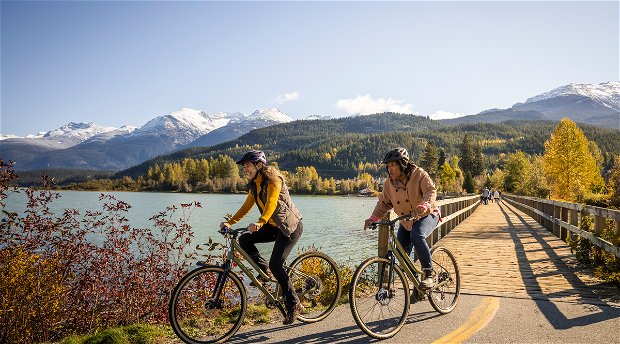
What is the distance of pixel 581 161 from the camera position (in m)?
51.9

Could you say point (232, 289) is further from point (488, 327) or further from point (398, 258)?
point (488, 327)

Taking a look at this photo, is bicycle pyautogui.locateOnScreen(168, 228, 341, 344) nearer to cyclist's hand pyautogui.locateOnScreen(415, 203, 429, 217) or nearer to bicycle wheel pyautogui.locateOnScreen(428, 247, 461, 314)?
bicycle wheel pyautogui.locateOnScreen(428, 247, 461, 314)

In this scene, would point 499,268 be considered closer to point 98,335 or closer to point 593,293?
point 593,293

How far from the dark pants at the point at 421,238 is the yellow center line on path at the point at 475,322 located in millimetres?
871

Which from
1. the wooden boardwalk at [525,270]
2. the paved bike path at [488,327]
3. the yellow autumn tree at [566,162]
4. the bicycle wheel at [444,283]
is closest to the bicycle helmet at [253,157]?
the paved bike path at [488,327]

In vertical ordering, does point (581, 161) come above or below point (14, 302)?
above

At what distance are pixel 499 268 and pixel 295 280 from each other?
5643mm

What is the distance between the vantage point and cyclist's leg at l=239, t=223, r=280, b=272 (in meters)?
5.89

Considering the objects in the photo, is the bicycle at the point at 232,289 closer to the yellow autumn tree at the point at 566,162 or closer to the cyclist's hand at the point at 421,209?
the cyclist's hand at the point at 421,209

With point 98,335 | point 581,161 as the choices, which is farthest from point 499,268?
point 581,161

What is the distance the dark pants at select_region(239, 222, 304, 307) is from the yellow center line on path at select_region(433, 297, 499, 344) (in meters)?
1.87

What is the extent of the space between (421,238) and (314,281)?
5.23 feet

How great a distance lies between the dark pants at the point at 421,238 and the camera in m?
6.23

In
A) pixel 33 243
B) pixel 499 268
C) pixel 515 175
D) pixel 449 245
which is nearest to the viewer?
pixel 33 243
